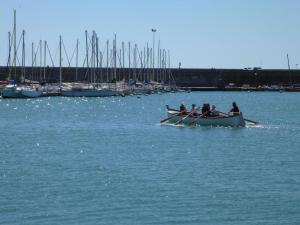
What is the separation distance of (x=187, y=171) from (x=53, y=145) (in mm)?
12197

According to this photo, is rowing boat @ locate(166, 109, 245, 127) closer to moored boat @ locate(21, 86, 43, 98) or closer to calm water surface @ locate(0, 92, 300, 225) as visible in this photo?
calm water surface @ locate(0, 92, 300, 225)

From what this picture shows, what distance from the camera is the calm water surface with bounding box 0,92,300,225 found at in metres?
21.3

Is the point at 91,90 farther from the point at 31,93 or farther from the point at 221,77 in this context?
the point at 221,77

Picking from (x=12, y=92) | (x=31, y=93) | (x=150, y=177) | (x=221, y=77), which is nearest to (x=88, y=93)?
(x=31, y=93)

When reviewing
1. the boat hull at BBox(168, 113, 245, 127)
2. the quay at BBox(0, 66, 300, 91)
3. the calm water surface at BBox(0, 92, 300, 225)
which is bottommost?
the calm water surface at BBox(0, 92, 300, 225)

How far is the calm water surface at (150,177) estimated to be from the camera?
2134 centimetres

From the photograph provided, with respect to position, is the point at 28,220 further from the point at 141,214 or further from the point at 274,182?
the point at 274,182

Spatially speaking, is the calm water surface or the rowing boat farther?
the rowing boat

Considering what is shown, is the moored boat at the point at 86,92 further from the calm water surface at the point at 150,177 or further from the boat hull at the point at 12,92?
the calm water surface at the point at 150,177

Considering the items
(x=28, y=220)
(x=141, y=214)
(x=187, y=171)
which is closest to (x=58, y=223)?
(x=28, y=220)

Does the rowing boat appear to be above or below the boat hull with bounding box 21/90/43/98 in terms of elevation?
below

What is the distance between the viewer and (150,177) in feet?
91.1

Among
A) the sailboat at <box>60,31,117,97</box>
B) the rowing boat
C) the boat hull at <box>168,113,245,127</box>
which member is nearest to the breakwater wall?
the sailboat at <box>60,31,117,97</box>

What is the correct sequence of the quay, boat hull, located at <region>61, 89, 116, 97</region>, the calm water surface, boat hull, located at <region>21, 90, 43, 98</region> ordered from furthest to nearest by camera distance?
the quay < boat hull, located at <region>61, 89, 116, 97</region> < boat hull, located at <region>21, 90, 43, 98</region> < the calm water surface
